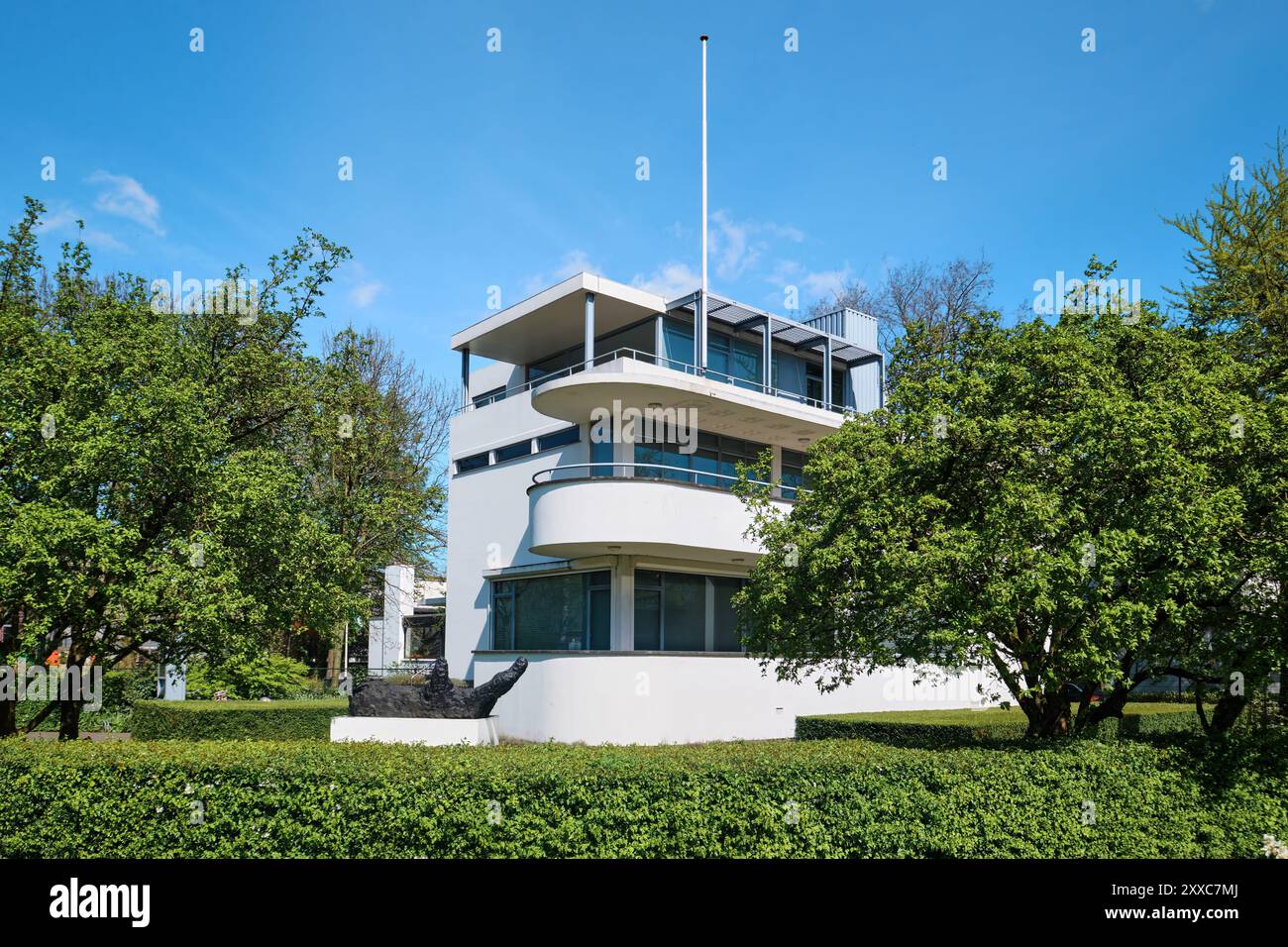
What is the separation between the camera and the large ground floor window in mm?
22125

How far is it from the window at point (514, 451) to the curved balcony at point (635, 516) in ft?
11.3

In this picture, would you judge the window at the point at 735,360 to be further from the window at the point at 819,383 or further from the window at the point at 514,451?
the window at the point at 514,451

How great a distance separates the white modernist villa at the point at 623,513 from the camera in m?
20.7

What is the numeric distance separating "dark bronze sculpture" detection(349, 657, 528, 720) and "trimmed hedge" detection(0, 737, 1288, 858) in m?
5.89

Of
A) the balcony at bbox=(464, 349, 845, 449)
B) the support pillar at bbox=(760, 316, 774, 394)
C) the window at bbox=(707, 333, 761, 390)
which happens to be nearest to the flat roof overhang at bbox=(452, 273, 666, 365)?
the balcony at bbox=(464, 349, 845, 449)

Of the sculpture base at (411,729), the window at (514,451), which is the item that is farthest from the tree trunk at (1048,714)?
the window at (514,451)

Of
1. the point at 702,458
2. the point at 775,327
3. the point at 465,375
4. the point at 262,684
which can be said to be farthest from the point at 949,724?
the point at 262,684

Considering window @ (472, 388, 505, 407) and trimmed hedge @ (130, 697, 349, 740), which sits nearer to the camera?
trimmed hedge @ (130, 697, 349, 740)

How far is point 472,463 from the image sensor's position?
27469 millimetres

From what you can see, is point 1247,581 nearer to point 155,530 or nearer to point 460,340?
point 155,530

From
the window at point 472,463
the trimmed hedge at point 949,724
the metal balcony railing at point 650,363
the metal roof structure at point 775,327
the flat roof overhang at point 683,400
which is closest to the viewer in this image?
the trimmed hedge at point 949,724

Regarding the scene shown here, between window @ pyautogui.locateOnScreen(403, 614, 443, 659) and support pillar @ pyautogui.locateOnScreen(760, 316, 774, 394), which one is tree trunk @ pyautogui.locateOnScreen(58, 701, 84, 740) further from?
window @ pyautogui.locateOnScreen(403, 614, 443, 659)

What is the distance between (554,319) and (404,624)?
733 inches
